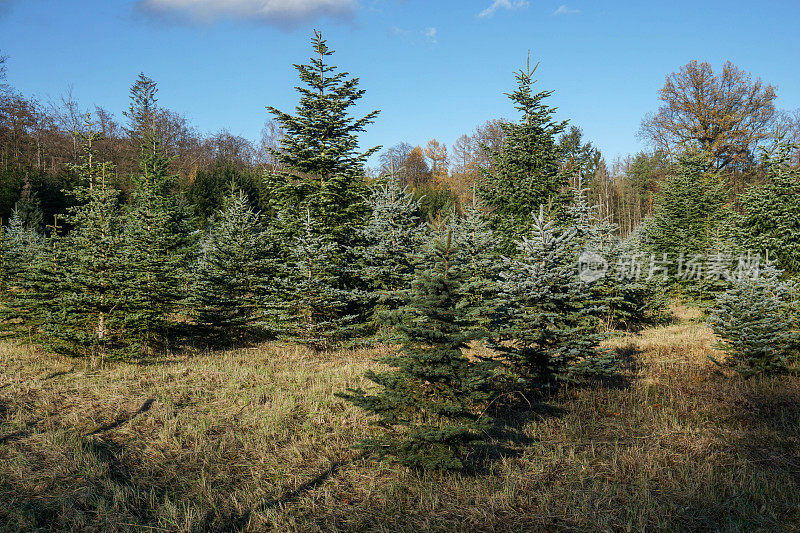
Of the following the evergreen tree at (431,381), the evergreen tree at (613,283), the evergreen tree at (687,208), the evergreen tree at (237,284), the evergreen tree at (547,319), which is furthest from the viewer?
the evergreen tree at (687,208)

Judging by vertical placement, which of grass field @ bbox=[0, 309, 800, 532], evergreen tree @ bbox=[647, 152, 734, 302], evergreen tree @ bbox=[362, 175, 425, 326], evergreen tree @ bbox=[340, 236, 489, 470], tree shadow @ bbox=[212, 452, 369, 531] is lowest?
tree shadow @ bbox=[212, 452, 369, 531]

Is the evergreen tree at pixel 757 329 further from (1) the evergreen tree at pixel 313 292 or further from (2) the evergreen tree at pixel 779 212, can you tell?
(1) the evergreen tree at pixel 313 292

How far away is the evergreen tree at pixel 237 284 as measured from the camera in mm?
12049

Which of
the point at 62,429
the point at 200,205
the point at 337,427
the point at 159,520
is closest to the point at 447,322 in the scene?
the point at 337,427

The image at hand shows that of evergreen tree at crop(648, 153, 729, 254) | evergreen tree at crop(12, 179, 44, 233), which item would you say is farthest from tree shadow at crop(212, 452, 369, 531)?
evergreen tree at crop(12, 179, 44, 233)

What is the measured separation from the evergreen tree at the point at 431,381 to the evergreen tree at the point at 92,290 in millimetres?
7579

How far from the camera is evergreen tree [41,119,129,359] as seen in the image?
9539 millimetres

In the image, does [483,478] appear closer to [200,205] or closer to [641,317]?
[641,317]

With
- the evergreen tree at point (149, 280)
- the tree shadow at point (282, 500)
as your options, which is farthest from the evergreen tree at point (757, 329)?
the evergreen tree at point (149, 280)

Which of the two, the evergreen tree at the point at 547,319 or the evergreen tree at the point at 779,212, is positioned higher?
the evergreen tree at the point at 779,212

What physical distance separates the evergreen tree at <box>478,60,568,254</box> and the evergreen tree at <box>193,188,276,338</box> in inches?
313

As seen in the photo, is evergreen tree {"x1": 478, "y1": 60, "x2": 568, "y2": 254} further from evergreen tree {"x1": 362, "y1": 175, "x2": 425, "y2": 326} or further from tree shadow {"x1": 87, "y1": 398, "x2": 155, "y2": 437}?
tree shadow {"x1": 87, "y1": 398, "x2": 155, "y2": 437}

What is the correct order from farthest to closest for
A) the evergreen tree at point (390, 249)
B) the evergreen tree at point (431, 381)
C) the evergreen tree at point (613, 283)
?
the evergreen tree at point (613, 283) → the evergreen tree at point (390, 249) → the evergreen tree at point (431, 381)

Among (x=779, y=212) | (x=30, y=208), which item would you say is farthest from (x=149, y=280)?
(x=30, y=208)
